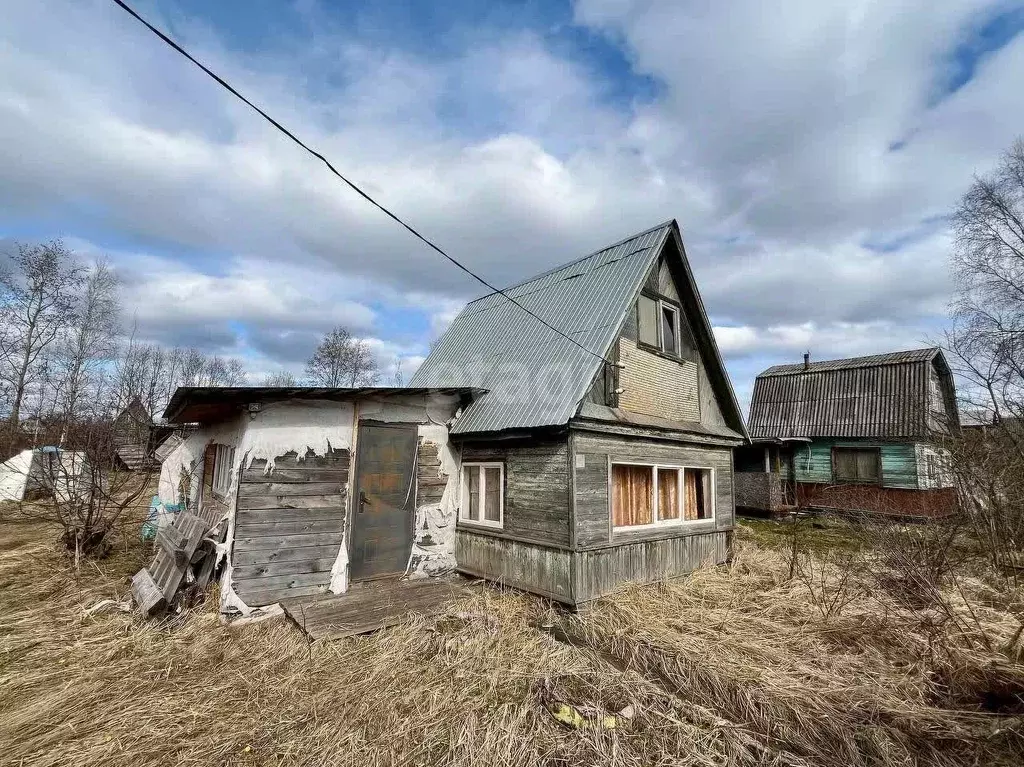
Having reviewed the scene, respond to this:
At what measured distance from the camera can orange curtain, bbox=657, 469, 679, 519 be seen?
8.87 meters

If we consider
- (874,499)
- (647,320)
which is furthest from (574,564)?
(874,499)

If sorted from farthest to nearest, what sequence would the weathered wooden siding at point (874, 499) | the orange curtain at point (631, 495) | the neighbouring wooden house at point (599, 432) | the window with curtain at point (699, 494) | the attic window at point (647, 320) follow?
the weathered wooden siding at point (874, 499)
the window with curtain at point (699, 494)
the attic window at point (647, 320)
the orange curtain at point (631, 495)
the neighbouring wooden house at point (599, 432)

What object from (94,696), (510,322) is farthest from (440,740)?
(510,322)

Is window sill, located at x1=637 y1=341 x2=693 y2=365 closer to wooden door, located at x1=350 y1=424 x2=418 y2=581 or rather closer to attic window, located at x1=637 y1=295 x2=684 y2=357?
attic window, located at x1=637 y1=295 x2=684 y2=357

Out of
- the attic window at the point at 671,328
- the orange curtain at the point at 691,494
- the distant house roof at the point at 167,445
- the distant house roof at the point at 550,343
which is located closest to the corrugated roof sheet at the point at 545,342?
the distant house roof at the point at 550,343

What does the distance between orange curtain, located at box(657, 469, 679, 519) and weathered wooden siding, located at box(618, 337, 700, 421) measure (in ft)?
3.48

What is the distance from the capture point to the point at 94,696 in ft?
15.0

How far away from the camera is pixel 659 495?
8.77 m

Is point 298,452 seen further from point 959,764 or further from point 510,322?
point 959,764

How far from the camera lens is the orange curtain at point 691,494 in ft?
31.1

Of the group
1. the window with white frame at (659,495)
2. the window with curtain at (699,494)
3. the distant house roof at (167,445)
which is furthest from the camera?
the distant house roof at (167,445)

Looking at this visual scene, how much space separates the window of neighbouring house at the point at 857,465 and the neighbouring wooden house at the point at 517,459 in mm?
11505

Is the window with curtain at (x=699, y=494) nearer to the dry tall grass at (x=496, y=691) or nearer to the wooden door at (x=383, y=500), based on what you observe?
the dry tall grass at (x=496, y=691)

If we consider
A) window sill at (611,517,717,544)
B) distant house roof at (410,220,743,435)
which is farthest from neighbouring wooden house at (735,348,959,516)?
distant house roof at (410,220,743,435)
